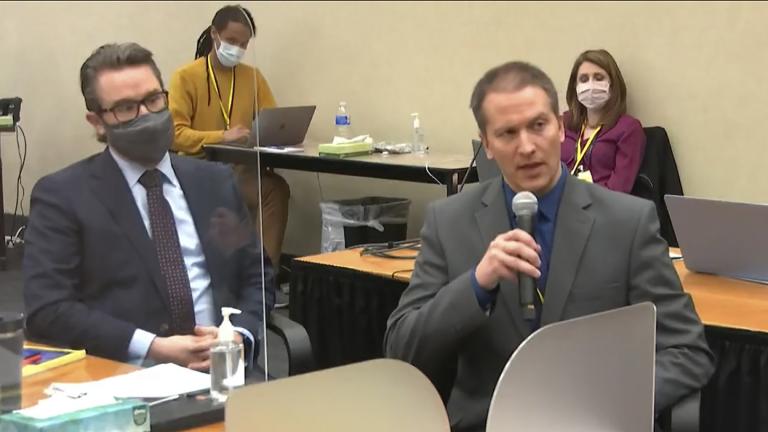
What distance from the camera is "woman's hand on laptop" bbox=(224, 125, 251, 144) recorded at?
2.35 metres

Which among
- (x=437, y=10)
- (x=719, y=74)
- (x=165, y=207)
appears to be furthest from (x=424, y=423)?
(x=437, y=10)

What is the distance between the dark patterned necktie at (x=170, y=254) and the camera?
2.29m

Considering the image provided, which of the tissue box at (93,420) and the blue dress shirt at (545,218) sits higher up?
the blue dress shirt at (545,218)

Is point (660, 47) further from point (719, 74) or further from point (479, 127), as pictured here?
point (479, 127)

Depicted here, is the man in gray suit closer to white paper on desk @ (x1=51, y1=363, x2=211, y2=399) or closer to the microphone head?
the microphone head

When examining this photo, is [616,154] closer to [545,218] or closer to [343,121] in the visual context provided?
[343,121]

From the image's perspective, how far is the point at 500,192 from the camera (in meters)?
2.26

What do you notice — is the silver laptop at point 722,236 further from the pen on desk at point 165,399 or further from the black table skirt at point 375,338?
the pen on desk at point 165,399

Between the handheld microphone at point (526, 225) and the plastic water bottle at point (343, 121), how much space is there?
4221 millimetres

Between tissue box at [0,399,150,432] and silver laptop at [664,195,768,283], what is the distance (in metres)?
1.76

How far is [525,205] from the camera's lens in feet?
6.58

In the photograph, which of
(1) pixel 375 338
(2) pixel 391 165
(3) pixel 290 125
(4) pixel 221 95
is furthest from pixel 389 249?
(3) pixel 290 125

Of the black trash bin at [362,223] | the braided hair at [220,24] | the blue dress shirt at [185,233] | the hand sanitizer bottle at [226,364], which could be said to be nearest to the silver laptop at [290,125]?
the black trash bin at [362,223]

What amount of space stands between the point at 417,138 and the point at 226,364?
4.12 meters
